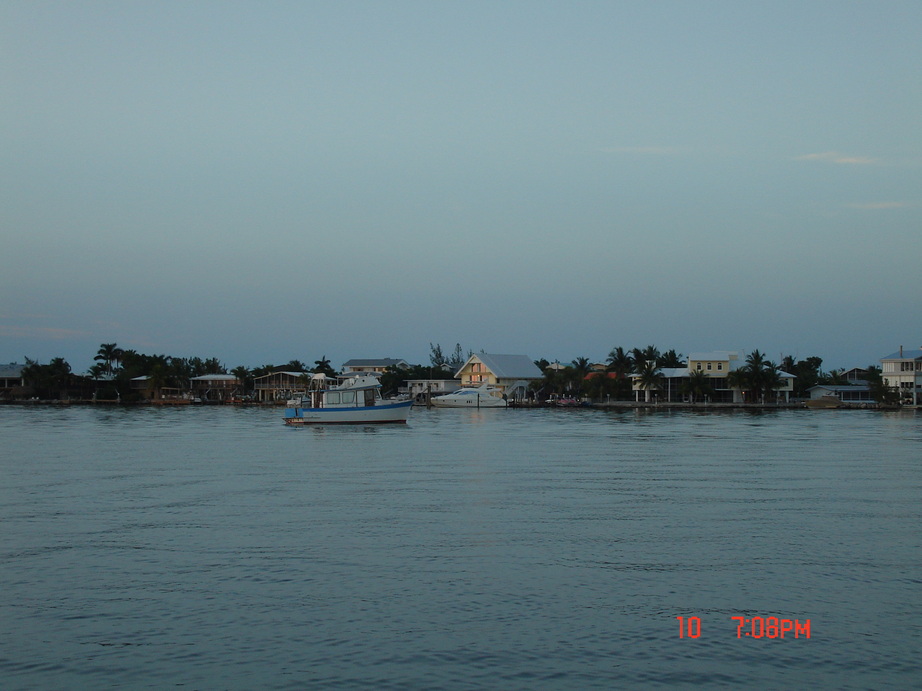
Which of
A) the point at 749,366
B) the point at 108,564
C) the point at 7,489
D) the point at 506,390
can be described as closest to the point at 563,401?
the point at 506,390

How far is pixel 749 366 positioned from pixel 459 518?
90743 mm

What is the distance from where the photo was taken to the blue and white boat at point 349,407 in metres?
61.5

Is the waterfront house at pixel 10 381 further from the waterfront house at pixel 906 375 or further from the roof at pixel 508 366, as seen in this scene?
the waterfront house at pixel 906 375

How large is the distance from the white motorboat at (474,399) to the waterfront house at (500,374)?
552 cm

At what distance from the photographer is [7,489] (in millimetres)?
25953

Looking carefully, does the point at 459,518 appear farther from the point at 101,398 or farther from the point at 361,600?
the point at 101,398

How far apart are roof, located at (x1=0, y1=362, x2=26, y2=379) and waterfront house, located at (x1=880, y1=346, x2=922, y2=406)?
11323 centimetres

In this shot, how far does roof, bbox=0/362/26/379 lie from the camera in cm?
12988

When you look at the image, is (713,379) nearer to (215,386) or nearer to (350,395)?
(350,395)

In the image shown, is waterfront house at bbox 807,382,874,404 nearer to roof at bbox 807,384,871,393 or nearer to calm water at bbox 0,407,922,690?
roof at bbox 807,384,871,393

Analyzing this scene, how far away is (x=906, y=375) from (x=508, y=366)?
166 feet

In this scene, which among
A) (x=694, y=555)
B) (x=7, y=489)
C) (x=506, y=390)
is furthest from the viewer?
(x=506, y=390)

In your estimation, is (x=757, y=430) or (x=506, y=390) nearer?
(x=757, y=430)
